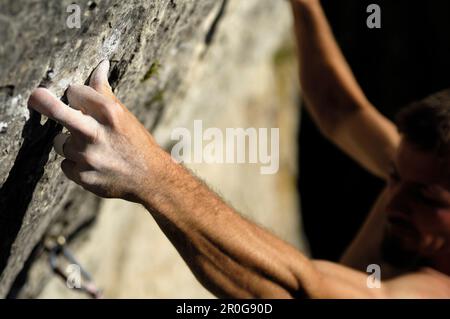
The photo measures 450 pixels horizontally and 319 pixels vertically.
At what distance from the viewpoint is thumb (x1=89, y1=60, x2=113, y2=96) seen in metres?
1.66

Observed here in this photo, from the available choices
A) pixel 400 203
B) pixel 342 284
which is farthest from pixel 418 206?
pixel 342 284

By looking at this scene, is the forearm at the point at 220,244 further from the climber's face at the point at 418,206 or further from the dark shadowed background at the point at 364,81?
the dark shadowed background at the point at 364,81

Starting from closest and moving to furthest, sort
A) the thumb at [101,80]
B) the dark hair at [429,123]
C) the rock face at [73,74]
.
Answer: the rock face at [73,74] → the thumb at [101,80] → the dark hair at [429,123]

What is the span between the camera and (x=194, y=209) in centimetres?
176

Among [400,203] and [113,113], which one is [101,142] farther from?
[400,203]

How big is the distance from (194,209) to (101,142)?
31 centimetres

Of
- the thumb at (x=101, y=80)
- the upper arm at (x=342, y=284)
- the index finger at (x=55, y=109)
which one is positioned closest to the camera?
the index finger at (x=55, y=109)

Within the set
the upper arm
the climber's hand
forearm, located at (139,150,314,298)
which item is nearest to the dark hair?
the upper arm

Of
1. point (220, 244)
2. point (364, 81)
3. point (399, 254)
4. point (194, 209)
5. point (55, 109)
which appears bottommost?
point (399, 254)

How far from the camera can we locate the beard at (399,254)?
276 cm

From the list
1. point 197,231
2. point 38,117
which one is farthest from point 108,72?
point 197,231

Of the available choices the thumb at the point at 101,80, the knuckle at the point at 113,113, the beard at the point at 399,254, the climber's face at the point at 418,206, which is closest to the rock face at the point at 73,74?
the thumb at the point at 101,80

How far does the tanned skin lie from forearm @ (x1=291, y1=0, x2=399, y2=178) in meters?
0.02

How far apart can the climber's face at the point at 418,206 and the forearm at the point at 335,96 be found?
0.39m
